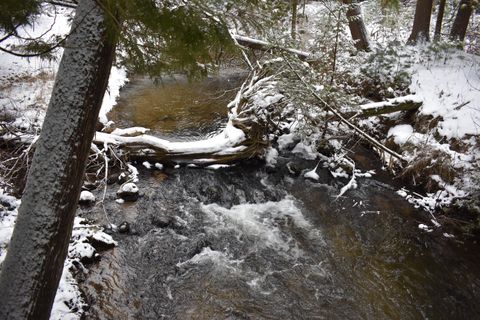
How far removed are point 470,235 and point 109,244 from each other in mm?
6546

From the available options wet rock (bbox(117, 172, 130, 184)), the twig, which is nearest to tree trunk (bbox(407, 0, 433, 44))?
the twig

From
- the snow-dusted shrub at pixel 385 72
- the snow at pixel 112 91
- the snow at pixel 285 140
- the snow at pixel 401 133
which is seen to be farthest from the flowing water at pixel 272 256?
the snow-dusted shrub at pixel 385 72

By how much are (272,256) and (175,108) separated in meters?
6.53

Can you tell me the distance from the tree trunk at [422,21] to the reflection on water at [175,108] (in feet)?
21.2

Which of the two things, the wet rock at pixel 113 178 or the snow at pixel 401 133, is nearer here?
the wet rock at pixel 113 178

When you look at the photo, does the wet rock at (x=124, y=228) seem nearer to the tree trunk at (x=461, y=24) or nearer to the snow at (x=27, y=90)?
the snow at (x=27, y=90)

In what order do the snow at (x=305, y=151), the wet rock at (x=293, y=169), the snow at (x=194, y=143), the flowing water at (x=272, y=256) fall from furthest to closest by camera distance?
1. the snow at (x=305, y=151)
2. the wet rock at (x=293, y=169)
3. the snow at (x=194, y=143)
4. the flowing water at (x=272, y=256)

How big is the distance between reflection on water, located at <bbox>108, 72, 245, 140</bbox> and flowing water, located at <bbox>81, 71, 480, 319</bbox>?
208 centimetres

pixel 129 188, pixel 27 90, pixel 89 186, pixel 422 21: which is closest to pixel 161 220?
pixel 129 188

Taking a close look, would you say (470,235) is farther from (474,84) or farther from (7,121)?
(7,121)

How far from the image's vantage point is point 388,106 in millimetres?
9094

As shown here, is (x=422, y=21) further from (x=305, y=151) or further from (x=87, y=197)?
(x=87, y=197)

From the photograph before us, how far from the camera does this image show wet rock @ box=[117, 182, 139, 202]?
6.69 metres

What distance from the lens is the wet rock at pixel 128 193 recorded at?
6.69 metres
